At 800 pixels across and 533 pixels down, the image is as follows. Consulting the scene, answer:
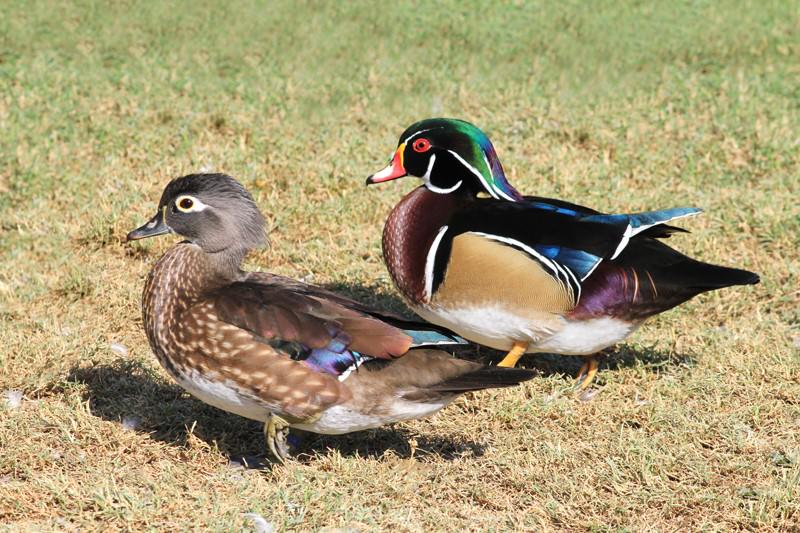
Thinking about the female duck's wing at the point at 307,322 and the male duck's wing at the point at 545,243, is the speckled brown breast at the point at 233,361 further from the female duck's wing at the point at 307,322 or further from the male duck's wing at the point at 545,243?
the male duck's wing at the point at 545,243

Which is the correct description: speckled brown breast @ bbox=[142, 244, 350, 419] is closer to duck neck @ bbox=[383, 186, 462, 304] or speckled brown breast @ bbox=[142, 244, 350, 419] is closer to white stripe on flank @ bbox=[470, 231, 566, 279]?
duck neck @ bbox=[383, 186, 462, 304]

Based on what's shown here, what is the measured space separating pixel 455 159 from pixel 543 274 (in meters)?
0.76

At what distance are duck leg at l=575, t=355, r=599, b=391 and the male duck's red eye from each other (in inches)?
50.1

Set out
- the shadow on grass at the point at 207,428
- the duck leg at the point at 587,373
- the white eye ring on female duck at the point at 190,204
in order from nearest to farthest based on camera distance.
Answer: the white eye ring on female duck at the point at 190,204, the shadow on grass at the point at 207,428, the duck leg at the point at 587,373

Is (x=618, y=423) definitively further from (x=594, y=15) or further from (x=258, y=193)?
(x=594, y=15)

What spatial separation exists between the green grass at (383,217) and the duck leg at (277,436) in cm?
10

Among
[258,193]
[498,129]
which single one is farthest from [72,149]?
[498,129]

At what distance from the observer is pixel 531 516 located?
12.2ft

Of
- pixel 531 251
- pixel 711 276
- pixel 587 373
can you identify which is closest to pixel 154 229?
pixel 531 251

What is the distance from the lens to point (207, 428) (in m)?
4.30

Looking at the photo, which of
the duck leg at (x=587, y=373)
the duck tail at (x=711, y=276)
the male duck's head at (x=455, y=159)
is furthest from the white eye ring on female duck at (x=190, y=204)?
the duck tail at (x=711, y=276)

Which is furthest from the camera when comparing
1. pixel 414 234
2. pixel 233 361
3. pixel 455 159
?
pixel 455 159

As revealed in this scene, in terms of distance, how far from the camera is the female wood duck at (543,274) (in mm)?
4430

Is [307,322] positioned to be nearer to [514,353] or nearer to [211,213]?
[211,213]
